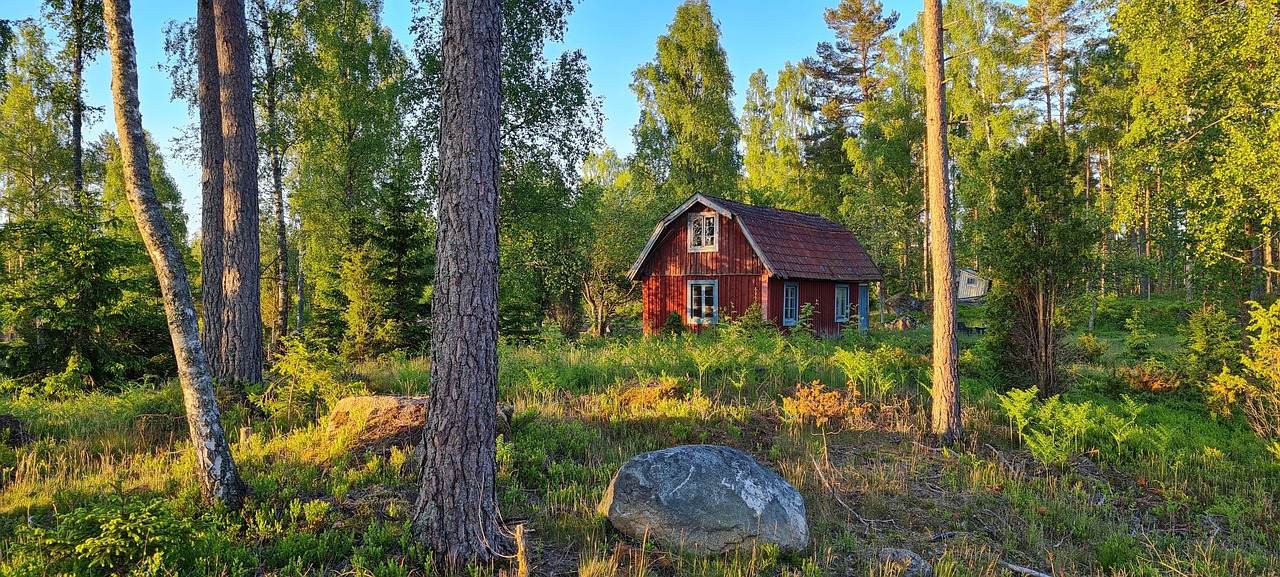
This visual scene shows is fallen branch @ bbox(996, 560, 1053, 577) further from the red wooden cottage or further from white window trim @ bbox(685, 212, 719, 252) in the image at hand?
white window trim @ bbox(685, 212, 719, 252)

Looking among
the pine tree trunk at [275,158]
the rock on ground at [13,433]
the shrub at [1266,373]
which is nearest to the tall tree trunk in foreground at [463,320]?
the rock on ground at [13,433]

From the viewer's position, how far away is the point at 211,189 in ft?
28.8

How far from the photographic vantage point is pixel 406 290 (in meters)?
13.8

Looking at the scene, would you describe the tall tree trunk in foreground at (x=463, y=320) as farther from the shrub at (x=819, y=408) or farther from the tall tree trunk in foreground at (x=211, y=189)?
the tall tree trunk in foreground at (x=211, y=189)

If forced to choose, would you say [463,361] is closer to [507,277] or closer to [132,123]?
[132,123]

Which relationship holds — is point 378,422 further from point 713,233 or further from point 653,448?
point 713,233

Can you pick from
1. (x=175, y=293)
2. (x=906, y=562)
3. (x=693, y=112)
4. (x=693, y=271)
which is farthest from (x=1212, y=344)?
(x=693, y=112)

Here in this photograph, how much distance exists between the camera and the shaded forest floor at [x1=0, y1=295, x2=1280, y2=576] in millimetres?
4277

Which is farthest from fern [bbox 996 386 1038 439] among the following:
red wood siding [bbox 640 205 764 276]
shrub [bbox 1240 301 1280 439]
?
red wood siding [bbox 640 205 764 276]

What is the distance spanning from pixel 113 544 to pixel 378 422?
337 centimetres

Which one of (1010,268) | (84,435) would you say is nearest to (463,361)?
(84,435)

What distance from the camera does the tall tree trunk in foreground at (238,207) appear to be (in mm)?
8531

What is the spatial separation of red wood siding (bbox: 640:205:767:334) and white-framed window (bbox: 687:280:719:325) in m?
0.17

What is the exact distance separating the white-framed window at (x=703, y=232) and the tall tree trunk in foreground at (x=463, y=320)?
Result: 16958 mm
